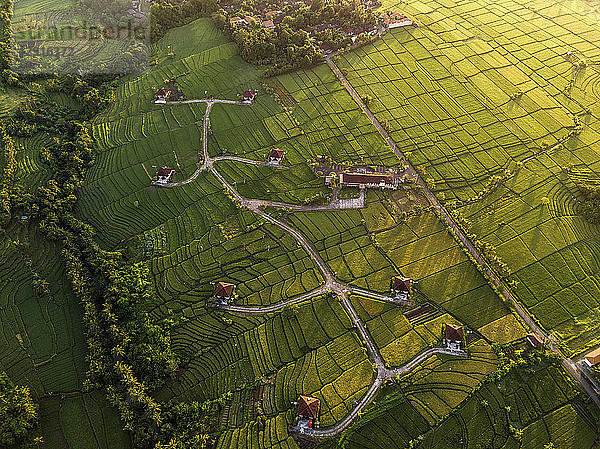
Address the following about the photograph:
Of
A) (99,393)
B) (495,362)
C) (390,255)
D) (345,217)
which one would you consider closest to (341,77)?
(345,217)

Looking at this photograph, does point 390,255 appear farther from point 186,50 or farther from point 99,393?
point 186,50

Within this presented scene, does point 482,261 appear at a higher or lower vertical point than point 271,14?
lower

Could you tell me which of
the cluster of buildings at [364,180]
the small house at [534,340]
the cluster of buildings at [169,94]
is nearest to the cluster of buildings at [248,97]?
the cluster of buildings at [169,94]

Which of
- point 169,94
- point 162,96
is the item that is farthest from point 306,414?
point 169,94

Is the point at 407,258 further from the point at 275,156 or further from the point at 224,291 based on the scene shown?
the point at 275,156

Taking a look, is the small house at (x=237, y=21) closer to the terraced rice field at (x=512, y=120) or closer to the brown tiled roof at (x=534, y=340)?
the terraced rice field at (x=512, y=120)

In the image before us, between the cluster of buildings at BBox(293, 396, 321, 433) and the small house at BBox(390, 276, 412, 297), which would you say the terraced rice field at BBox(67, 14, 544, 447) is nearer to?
the cluster of buildings at BBox(293, 396, 321, 433)

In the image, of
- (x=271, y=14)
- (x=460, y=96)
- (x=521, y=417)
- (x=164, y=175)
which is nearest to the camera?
(x=521, y=417)
